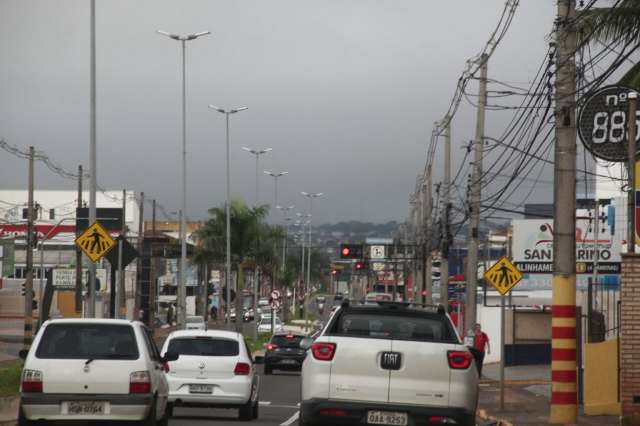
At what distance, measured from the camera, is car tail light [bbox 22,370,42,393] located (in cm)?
1664

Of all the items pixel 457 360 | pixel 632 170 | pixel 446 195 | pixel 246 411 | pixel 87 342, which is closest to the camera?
pixel 457 360

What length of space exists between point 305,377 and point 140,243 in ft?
192

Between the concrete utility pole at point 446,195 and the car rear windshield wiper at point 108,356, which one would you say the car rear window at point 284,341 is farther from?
the car rear windshield wiper at point 108,356

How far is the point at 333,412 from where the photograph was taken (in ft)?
49.5

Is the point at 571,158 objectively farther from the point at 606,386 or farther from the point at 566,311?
the point at 606,386

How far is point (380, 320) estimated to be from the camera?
51.2 feet

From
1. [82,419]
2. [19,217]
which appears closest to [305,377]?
[82,419]

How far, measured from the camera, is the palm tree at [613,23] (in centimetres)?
2284

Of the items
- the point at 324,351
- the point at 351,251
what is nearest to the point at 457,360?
the point at 324,351

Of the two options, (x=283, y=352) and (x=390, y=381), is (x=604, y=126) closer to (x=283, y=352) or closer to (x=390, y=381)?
(x=390, y=381)

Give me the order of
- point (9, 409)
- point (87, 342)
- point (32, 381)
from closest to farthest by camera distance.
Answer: point (32, 381) → point (87, 342) → point (9, 409)

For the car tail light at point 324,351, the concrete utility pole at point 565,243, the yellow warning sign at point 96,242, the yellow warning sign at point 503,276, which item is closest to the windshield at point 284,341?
the yellow warning sign at point 96,242

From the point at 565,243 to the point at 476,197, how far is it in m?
16.7

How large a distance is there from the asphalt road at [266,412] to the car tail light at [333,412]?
7.57 meters
